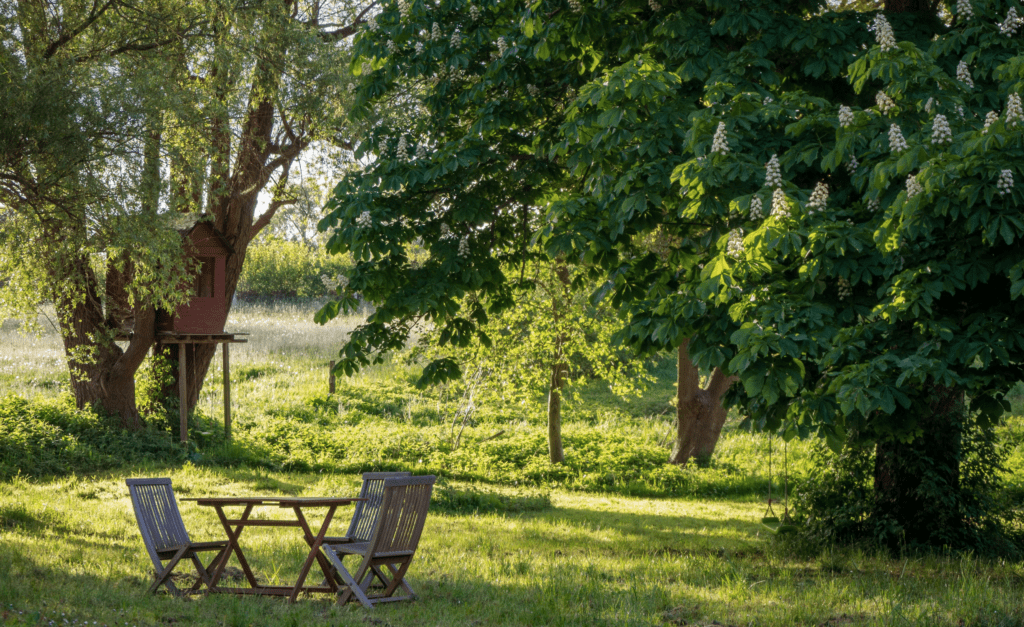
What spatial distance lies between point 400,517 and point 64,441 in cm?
1232

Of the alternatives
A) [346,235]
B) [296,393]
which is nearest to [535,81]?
[346,235]

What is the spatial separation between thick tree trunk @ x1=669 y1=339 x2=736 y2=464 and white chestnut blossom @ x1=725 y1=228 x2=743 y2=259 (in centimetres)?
1123

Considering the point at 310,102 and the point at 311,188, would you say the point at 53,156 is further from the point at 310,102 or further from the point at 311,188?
the point at 311,188

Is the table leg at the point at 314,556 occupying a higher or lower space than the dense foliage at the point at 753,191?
lower

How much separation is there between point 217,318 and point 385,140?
377 inches

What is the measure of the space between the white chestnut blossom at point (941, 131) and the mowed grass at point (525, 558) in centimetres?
334

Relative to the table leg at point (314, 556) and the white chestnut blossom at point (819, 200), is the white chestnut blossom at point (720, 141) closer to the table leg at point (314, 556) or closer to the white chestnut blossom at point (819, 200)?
the white chestnut blossom at point (819, 200)

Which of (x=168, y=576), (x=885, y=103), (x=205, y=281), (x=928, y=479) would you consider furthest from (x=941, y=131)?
(x=205, y=281)

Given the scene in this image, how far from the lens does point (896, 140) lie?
6.20 metres

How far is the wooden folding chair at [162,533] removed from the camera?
6629mm

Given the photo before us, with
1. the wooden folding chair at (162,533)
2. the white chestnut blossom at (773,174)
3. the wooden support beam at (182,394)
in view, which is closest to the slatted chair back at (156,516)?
the wooden folding chair at (162,533)

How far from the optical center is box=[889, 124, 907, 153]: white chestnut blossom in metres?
6.16

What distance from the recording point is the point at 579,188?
1049 cm

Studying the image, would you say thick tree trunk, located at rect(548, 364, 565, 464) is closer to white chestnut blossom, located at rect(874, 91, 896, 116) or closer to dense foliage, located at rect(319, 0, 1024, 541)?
dense foliage, located at rect(319, 0, 1024, 541)
